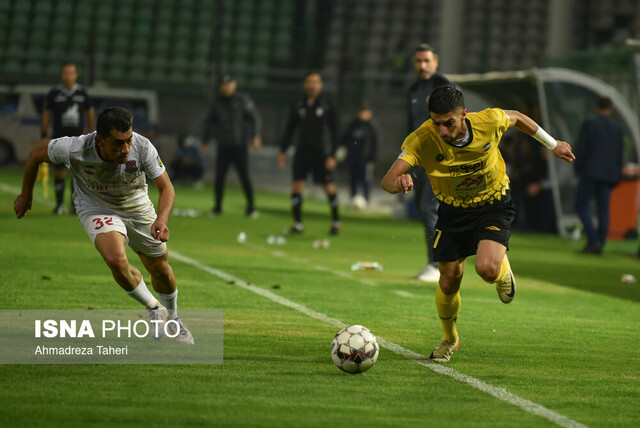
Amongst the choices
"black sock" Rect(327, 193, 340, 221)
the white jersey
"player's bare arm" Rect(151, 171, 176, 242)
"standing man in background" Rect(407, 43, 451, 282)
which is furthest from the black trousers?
"player's bare arm" Rect(151, 171, 176, 242)

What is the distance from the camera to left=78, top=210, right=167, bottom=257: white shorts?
6762mm

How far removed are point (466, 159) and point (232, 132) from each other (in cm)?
1195

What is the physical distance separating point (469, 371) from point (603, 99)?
9.83m

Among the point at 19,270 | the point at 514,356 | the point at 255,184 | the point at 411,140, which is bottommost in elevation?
the point at 255,184

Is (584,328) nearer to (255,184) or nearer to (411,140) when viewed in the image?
(411,140)

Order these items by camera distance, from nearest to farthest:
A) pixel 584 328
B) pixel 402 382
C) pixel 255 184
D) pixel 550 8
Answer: pixel 402 382, pixel 584 328, pixel 255 184, pixel 550 8

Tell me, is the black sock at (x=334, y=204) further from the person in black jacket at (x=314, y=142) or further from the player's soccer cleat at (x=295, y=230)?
the player's soccer cleat at (x=295, y=230)

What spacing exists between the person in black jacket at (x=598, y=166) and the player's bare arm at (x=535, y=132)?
8488 mm

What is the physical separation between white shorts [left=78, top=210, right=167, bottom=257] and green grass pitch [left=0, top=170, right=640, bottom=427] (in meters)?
0.81

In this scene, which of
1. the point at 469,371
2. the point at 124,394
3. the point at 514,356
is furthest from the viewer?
the point at 514,356

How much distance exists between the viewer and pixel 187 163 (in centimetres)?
2664

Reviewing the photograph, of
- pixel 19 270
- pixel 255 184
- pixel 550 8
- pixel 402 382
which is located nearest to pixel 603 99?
pixel 19 270

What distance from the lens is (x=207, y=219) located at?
17531 mm

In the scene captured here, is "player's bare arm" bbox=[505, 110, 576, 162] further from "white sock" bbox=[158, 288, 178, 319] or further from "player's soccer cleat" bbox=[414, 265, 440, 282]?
"player's soccer cleat" bbox=[414, 265, 440, 282]
